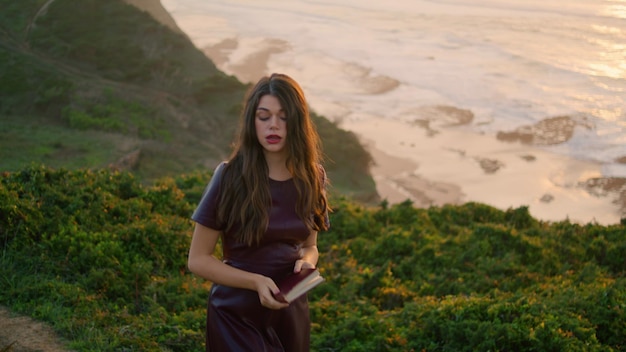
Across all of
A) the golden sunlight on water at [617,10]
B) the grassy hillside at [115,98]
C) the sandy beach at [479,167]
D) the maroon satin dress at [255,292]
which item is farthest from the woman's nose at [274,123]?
the golden sunlight on water at [617,10]

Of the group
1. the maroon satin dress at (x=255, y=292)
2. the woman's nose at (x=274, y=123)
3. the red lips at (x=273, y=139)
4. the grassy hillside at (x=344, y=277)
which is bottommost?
the grassy hillside at (x=344, y=277)

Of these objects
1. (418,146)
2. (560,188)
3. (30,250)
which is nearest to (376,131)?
(418,146)

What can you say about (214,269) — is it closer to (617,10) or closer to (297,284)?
(297,284)

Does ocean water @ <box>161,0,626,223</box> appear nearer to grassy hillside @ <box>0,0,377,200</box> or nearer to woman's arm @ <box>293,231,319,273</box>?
grassy hillside @ <box>0,0,377,200</box>

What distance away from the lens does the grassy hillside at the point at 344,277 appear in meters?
6.09

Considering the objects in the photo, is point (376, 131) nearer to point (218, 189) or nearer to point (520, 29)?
point (520, 29)

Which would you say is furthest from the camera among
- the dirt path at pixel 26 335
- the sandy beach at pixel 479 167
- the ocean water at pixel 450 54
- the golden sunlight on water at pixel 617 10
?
the golden sunlight on water at pixel 617 10

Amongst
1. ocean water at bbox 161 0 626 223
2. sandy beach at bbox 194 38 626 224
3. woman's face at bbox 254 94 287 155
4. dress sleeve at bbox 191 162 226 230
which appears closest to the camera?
dress sleeve at bbox 191 162 226 230

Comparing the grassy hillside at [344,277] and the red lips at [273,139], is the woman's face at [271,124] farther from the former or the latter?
the grassy hillside at [344,277]

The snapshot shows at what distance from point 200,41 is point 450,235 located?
113 feet

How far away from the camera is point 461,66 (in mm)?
32406

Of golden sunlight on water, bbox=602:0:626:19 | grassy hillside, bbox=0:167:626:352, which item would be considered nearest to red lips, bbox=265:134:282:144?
grassy hillside, bbox=0:167:626:352

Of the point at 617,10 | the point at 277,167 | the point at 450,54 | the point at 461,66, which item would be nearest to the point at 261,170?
the point at 277,167

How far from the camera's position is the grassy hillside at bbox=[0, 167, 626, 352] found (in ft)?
20.0
